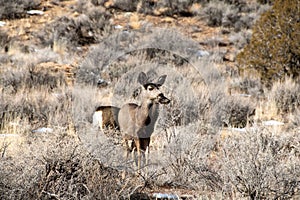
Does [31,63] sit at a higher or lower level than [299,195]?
lower

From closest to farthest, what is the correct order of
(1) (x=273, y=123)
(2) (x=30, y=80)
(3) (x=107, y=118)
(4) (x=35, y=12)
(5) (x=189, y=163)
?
1. (3) (x=107, y=118)
2. (5) (x=189, y=163)
3. (1) (x=273, y=123)
4. (2) (x=30, y=80)
5. (4) (x=35, y=12)

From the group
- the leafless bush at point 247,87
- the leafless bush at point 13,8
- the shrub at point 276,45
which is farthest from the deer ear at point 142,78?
the leafless bush at point 13,8

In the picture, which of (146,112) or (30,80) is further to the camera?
(30,80)

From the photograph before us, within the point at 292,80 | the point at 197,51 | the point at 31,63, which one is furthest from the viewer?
the point at 197,51

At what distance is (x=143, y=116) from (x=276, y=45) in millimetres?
6599

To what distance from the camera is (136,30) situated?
53.7ft

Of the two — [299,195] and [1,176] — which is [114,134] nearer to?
[1,176]

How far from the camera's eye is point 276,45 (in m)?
10.5

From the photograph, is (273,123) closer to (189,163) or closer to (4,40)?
(189,163)

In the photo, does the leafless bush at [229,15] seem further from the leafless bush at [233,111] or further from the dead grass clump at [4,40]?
the leafless bush at [233,111]

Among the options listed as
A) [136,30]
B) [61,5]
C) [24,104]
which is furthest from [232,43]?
[24,104]

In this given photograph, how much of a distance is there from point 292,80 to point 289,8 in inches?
68.2

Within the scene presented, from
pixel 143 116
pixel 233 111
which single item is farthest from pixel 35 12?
pixel 143 116

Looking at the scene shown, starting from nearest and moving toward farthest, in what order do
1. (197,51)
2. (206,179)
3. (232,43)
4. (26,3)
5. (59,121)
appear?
(206,179)
(59,121)
(197,51)
(232,43)
(26,3)
